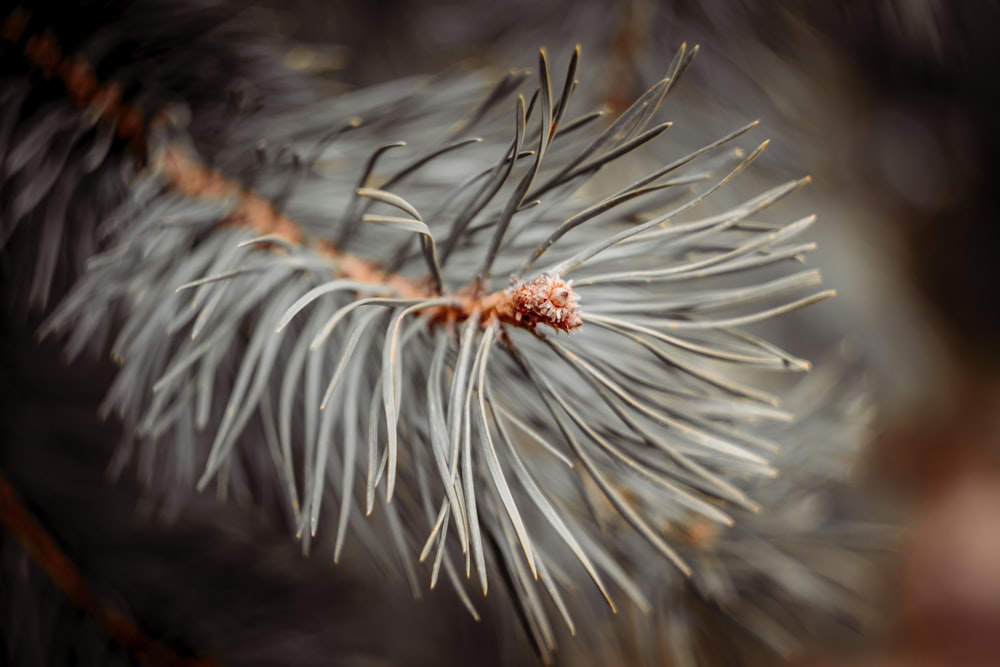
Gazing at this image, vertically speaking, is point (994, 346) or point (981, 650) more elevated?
point (994, 346)

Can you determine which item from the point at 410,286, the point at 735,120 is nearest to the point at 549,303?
the point at 410,286

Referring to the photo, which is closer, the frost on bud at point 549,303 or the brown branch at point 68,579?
the frost on bud at point 549,303

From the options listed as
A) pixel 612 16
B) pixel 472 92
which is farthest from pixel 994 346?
pixel 472 92

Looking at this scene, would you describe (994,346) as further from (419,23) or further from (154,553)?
(154,553)

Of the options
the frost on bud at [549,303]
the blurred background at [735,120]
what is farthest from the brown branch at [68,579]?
the frost on bud at [549,303]

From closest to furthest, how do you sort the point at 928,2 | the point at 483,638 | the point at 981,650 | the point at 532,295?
1. the point at 532,295
2. the point at 928,2
3. the point at 483,638
4. the point at 981,650

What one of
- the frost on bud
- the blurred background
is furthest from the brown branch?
the frost on bud

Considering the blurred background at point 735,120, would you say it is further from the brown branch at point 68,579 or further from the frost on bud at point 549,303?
the frost on bud at point 549,303

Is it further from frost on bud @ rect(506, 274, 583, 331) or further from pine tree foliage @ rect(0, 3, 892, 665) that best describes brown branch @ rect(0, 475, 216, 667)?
frost on bud @ rect(506, 274, 583, 331)

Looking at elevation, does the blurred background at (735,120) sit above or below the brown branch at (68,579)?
above
